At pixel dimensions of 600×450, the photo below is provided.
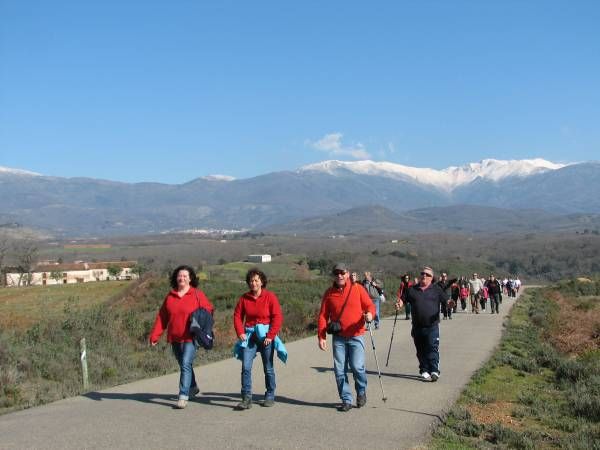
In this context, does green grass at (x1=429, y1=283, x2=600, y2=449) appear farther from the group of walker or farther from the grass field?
the grass field

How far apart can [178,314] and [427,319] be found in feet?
12.7

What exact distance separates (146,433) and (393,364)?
247 inches

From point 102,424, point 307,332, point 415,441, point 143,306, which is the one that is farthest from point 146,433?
point 143,306

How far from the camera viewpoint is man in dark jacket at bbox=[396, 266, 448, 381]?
11.0 metres

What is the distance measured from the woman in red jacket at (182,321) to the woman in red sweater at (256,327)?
1.71 ft

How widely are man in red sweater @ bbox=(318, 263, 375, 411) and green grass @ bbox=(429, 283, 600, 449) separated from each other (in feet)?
3.86

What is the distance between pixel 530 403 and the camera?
9703 mm

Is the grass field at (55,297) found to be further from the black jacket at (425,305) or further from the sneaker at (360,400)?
the sneaker at (360,400)

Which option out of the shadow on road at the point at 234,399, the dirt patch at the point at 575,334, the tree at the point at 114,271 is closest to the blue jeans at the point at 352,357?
the shadow on road at the point at 234,399

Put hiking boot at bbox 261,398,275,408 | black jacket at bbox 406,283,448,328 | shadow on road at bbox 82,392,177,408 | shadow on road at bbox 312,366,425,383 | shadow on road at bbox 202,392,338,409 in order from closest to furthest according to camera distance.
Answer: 1. hiking boot at bbox 261,398,275,408
2. shadow on road at bbox 202,392,338,409
3. shadow on road at bbox 82,392,177,408
4. black jacket at bbox 406,283,448,328
5. shadow on road at bbox 312,366,425,383

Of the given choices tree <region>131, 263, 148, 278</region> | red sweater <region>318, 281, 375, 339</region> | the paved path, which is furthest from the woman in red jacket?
tree <region>131, 263, 148, 278</region>

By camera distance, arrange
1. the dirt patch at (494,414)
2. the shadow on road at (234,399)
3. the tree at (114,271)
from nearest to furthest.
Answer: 1. the dirt patch at (494,414)
2. the shadow on road at (234,399)
3. the tree at (114,271)

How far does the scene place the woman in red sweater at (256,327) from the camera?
8.97 metres

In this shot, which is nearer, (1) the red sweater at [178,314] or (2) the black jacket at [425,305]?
(1) the red sweater at [178,314]
